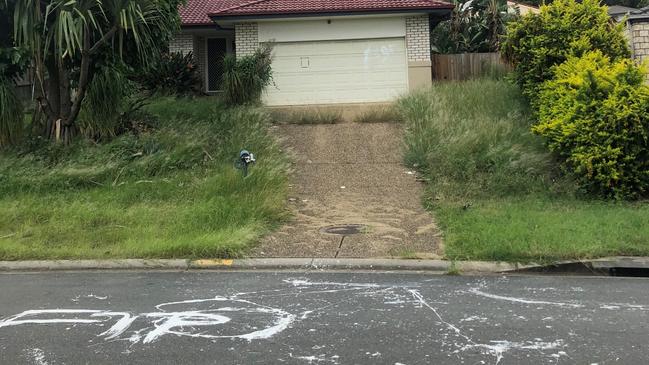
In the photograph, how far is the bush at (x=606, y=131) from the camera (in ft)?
32.3

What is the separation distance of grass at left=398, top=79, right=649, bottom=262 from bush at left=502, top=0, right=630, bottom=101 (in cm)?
96

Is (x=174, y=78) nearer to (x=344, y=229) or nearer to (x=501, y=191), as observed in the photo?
(x=344, y=229)

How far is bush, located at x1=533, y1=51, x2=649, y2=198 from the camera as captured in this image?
9844 millimetres

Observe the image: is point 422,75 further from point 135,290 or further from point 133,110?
point 135,290

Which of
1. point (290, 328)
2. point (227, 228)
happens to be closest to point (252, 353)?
point (290, 328)

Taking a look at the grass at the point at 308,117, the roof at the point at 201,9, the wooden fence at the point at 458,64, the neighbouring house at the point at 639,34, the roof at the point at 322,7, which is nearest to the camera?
the neighbouring house at the point at 639,34

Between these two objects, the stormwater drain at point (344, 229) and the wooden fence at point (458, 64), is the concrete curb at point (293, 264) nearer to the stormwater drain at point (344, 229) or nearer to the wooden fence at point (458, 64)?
the stormwater drain at point (344, 229)

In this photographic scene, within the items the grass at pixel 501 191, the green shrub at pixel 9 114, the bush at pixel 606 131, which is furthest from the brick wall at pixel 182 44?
the bush at pixel 606 131

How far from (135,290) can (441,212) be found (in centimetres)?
488

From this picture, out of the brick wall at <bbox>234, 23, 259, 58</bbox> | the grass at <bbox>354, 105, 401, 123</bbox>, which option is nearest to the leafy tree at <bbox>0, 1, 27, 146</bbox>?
the brick wall at <bbox>234, 23, 259, 58</bbox>

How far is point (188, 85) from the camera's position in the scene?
1959cm

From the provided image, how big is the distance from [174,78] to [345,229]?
12.5m

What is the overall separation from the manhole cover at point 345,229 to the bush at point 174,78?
11.6m

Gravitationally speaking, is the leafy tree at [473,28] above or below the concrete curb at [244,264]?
above
